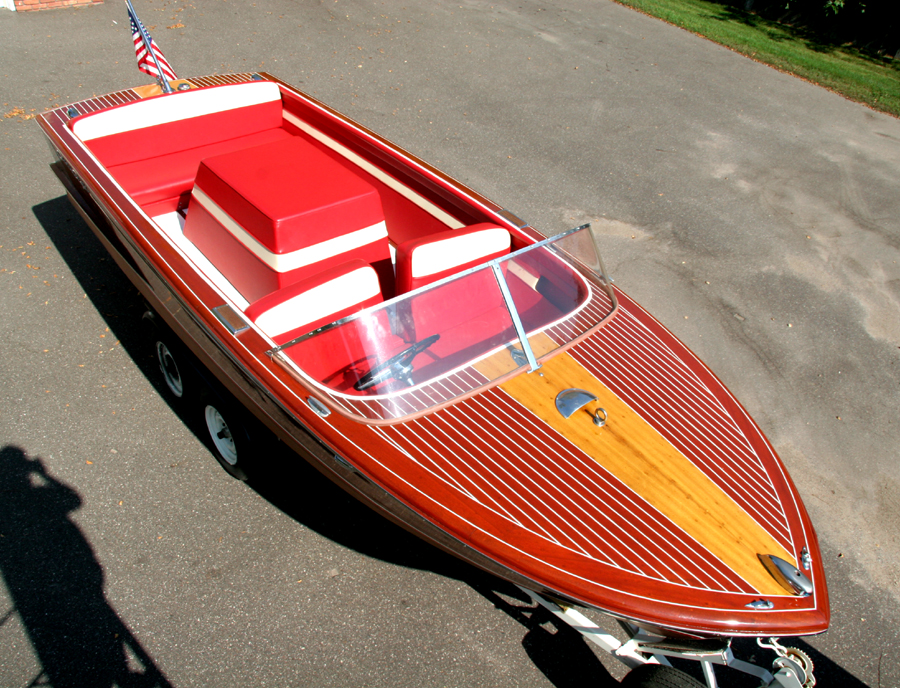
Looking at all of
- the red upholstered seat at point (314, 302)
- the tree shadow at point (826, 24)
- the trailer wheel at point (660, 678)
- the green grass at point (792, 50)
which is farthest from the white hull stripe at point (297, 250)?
the tree shadow at point (826, 24)

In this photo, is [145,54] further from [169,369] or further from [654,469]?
[654,469]

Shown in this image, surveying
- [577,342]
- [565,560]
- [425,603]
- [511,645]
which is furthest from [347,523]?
[577,342]

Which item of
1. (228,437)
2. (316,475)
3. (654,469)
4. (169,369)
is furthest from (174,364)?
(654,469)

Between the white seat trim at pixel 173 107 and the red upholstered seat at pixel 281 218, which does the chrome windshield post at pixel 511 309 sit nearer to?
the red upholstered seat at pixel 281 218

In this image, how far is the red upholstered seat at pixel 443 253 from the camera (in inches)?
111

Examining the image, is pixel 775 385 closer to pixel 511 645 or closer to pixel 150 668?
pixel 511 645

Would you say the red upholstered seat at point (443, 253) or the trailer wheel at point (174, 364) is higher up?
the red upholstered seat at point (443, 253)

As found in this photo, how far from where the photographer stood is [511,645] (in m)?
2.56

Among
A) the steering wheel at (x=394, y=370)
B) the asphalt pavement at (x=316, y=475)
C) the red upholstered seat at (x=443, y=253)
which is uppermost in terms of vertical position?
the red upholstered seat at (x=443, y=253)

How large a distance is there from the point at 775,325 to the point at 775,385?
2.37 feet

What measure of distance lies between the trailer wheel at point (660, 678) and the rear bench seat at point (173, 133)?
4.01m

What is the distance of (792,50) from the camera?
407 inches

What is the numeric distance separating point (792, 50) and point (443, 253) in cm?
1067

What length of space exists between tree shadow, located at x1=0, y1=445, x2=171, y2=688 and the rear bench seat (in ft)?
6.52
